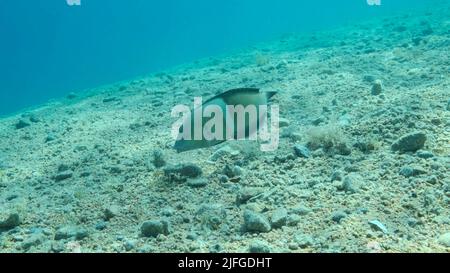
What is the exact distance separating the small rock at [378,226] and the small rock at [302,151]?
1.71 m

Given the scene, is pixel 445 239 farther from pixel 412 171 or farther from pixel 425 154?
pixel 425 154

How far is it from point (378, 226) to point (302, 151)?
1.86 m

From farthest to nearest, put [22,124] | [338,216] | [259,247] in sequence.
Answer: [22,124]
[338,216]
[259,247]

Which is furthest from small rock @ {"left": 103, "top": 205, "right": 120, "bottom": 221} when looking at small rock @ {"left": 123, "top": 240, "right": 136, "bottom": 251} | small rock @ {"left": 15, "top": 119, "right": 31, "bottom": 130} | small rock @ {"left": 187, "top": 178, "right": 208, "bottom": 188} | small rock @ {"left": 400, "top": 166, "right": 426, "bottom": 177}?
small rock @ {"left": 15, "top": 119, "right": 31, "bottom": 130}

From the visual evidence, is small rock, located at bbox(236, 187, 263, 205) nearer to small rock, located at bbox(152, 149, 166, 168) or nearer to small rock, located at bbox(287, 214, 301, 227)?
small rock, located at bbox(287, 214, 301, 227)

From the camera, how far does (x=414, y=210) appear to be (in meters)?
3.56

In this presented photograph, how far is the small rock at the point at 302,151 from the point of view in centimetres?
504

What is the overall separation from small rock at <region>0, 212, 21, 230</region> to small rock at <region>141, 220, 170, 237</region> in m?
1.65

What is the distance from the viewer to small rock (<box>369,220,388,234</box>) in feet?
10.8

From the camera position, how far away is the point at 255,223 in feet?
11.8

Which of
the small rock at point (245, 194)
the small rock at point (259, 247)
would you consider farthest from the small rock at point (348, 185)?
the small rock at point (259, 247)

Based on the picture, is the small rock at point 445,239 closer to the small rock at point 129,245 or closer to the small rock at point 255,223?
the small rock at point 255,223

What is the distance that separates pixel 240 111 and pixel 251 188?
98 centimetres

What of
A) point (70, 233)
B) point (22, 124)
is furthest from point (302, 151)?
point (22, 124)
